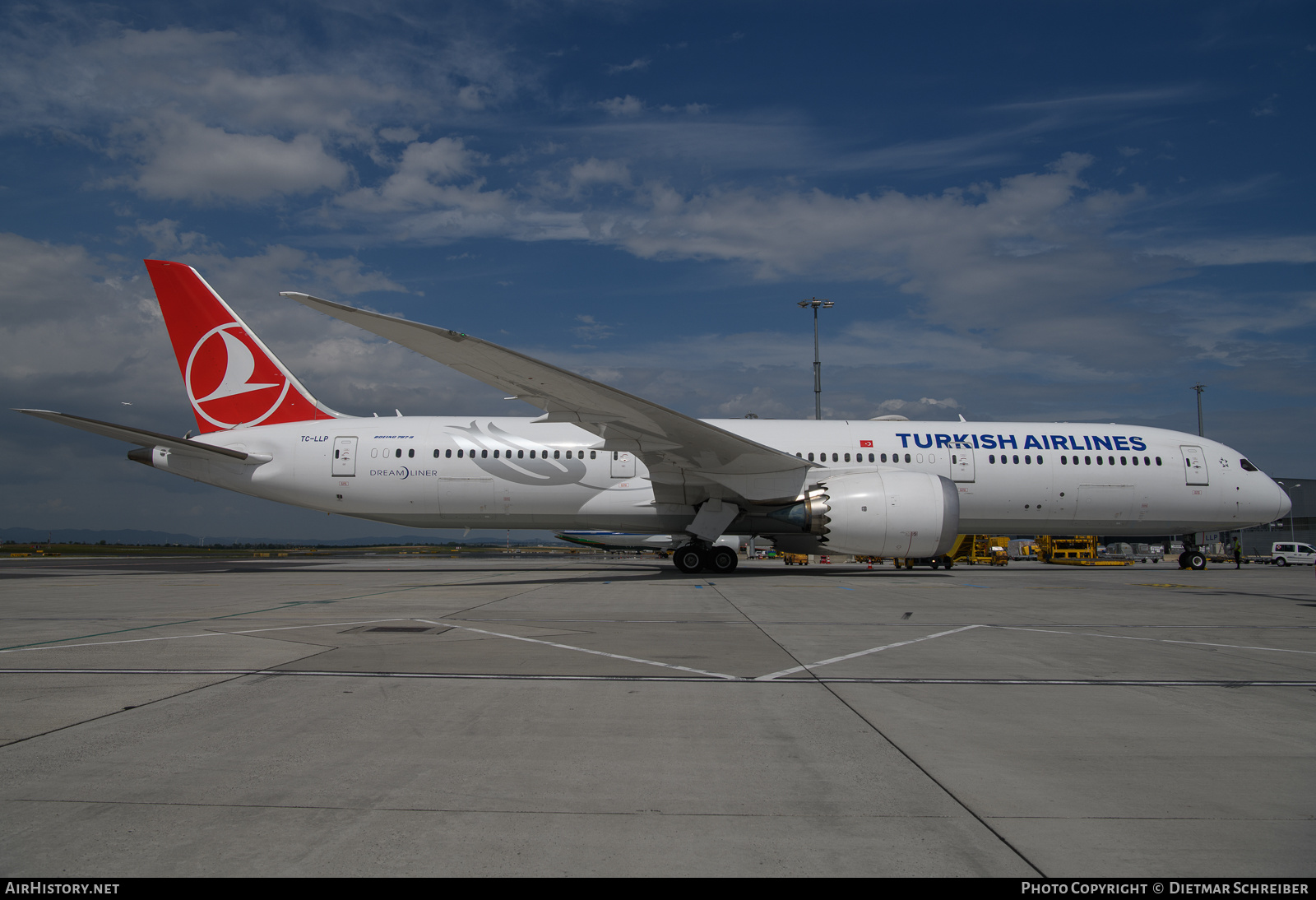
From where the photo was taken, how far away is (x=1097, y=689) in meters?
4.86

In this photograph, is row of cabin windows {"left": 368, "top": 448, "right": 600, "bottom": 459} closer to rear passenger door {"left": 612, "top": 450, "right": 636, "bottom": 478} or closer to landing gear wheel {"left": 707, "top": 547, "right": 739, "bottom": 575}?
rear passenger door {"left": 612, "top": 450, "right": 636, "bottom": 478}

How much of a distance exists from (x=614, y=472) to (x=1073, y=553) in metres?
20.4

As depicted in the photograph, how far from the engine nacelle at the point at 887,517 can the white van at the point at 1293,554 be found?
86.1ft

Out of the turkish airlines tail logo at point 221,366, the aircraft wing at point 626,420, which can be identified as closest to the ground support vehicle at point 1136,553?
the aircraft wing at point 626,420

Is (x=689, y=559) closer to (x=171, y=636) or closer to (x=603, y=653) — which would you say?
(x=603, y=653)

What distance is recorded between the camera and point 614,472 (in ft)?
57.8

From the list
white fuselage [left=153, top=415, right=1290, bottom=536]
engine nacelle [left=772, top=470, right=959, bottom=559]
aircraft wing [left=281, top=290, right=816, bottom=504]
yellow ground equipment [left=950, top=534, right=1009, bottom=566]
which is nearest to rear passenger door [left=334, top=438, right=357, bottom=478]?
white fuselage [left=153, top=415, right=1290, bottom=536]

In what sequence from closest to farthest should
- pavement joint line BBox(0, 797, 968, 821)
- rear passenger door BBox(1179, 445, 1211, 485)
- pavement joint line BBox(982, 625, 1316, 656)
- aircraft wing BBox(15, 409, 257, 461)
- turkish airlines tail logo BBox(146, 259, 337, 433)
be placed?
pavement joint line BBox(0, 797, 968, 821) → pavement joint line BBox(982, 625, 1316, 656) → aircraft wing BBox(15, 409, 257, 461) → rear passenger door BBox(1179, 445, 1211, 485) → turkish airlines tail logo BBox(146, 259, 337, 433)

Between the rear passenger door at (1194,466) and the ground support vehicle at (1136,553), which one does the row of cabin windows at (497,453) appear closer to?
the rear passenger door at (1194,466)

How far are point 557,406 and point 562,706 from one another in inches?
386

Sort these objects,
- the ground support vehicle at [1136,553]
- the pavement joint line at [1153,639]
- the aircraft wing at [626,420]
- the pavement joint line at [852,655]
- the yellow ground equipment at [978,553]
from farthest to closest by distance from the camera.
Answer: the ground support vehicle at [1136,553] → the yellow ground equipment at [978,553] → the aircraft wing at [626,420] → the pavement joint line at [1153,639] → the pavement joint line at [852,655]

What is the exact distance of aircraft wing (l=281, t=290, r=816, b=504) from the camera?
1109 cm

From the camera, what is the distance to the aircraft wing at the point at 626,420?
11.1 m

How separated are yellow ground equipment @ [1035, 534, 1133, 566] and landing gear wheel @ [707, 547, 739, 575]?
16.2 m
